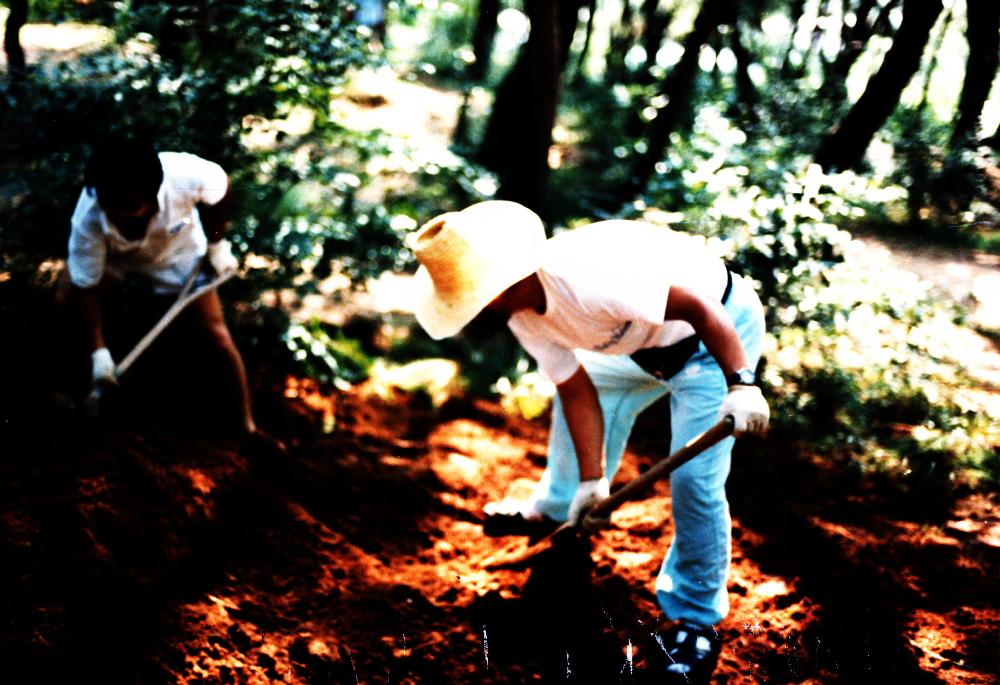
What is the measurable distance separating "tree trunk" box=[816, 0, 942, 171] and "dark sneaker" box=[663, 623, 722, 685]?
9.56ft

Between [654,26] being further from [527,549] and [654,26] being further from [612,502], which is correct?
[612,502]

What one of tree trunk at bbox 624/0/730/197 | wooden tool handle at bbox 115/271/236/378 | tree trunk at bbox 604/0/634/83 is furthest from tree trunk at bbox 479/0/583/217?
tree trunk at bbox 604/0/634/83

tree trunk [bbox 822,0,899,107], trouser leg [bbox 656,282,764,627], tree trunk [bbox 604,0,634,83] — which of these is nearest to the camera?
trouser leg [bbox 656,282,764,627]

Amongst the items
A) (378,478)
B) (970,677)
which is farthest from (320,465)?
(970,677)

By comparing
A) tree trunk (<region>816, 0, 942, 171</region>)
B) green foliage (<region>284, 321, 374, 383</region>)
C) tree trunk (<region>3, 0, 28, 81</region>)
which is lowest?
green foliage (<region>284, 321, 374, 383</region>)

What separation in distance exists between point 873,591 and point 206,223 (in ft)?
10.6

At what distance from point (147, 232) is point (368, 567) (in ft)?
5.34

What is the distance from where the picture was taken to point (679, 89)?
6.58 m

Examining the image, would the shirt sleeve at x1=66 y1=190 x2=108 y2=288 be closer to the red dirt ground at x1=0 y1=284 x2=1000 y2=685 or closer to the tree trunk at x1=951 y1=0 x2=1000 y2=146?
the red dirt ground at x1=0 y1=284 x2=1000 y2=685

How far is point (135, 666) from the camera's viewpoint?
2229 millimetres

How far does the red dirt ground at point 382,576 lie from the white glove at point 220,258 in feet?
2.24

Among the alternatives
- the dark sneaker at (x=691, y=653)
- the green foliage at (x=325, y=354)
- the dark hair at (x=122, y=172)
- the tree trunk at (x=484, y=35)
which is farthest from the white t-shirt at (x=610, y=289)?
the tree trunk at (x=484, y=35)

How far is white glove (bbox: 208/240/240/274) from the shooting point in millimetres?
3436

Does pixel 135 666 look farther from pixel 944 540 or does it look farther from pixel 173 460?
pixel 944 540
